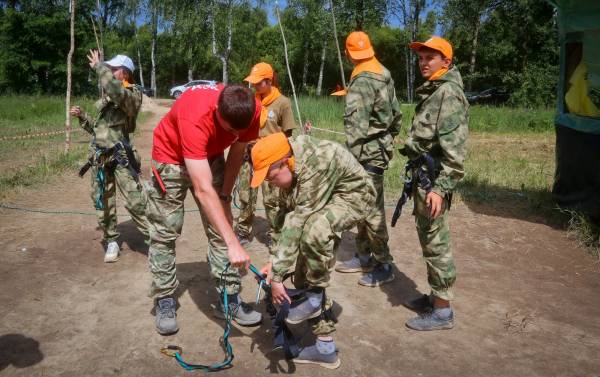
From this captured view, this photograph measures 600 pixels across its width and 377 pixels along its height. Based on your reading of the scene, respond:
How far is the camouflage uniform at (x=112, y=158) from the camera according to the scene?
4.37 meters

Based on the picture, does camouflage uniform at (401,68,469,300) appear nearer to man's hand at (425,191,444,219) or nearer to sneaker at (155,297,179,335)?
man's hand at (425,191,444,219)

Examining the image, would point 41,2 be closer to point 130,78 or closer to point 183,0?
point 183,0

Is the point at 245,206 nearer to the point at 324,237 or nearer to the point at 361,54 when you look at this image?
the point at 361,54

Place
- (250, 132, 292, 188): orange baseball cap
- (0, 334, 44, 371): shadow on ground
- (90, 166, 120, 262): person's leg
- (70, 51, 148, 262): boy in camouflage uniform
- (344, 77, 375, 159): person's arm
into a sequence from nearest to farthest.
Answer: (250, 132, 292, 188): orange baseball cap, (0, 334, 44, 371): shadow on ground, (344, 77, 375, 159): person's arm, (70, 51, 148, 262): boy in camouflage uniform, (90, 166, 120, 262): person's leg

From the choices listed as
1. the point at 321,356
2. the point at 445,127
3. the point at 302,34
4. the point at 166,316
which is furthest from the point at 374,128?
the point at 302,34

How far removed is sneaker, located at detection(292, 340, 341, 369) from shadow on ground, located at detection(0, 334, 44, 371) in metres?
1.65

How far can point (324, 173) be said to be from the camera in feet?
8.96

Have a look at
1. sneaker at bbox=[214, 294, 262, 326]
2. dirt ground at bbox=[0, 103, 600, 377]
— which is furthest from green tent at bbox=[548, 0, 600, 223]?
sneaker at bbox=[214, 294, 262, 326]

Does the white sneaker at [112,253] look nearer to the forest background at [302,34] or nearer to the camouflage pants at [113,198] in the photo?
the camouflage pants at [113,198]

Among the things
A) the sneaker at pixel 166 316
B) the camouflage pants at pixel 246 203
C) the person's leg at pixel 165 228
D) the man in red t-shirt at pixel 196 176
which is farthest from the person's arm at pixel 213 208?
the camouflage pants at pixel 246 203

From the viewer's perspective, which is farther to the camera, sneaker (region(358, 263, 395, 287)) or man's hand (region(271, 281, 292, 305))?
sneaker (region(358, 263, 395, 287))

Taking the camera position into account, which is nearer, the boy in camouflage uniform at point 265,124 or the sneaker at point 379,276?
the sneaker at point 379,276

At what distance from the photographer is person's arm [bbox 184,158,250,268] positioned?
2.68 m

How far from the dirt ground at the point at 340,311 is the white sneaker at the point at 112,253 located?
0.08m
